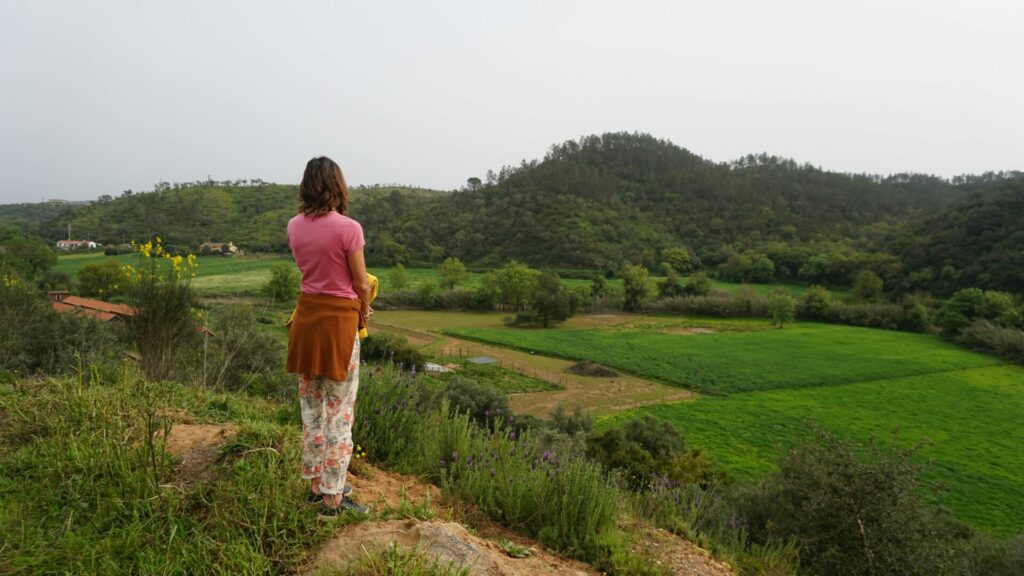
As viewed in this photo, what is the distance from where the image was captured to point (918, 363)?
3406cm

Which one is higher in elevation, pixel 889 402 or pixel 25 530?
pixel 25 530

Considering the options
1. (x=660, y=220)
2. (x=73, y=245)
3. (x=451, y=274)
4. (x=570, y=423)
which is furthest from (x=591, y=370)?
(x=73, y=245)

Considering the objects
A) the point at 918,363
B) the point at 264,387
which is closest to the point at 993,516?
the point at 264,387

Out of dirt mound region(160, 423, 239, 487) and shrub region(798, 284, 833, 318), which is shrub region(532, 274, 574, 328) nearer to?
shrub region(798, 284, 833, 318)

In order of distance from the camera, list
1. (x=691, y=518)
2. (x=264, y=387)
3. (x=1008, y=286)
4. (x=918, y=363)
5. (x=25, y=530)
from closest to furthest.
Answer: (x=25, y=530)
(x=691, y=518)
(x=264, y=387)
(x=918, y=363)
(x=1008, y=286)

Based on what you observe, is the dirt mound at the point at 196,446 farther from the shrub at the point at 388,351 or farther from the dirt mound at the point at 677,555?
the shrub at the point at 388,351

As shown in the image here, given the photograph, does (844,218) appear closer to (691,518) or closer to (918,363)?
(918,363)

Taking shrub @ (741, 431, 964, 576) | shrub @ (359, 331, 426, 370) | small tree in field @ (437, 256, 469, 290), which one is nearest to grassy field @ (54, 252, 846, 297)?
small tree in field @ (437, 256, 469, 290)

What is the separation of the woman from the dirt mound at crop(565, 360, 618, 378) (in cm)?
2750

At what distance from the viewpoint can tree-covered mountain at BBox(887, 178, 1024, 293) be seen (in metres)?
51.0

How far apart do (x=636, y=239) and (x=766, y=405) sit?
194 feet

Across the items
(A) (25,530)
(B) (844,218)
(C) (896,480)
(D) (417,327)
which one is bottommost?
(D) (417,327)

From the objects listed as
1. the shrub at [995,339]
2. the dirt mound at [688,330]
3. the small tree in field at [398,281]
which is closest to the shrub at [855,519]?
the dirt mound at [688,330]

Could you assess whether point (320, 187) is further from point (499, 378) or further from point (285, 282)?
point (285, 282)
